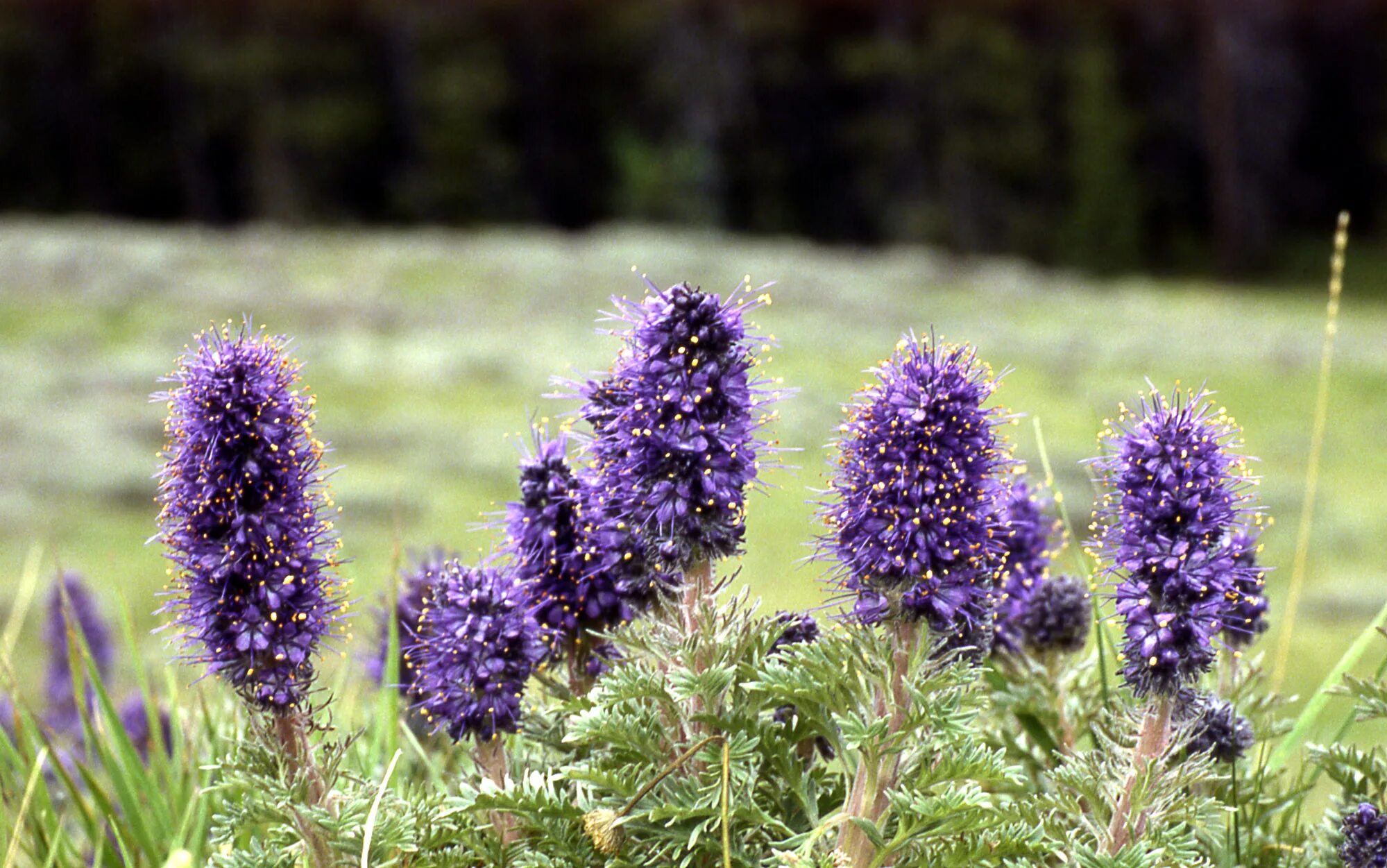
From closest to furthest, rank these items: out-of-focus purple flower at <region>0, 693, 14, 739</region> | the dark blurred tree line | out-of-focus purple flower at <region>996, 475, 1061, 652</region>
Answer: out-of-focus purple flower at <region>996, 475, 1061, 652</region>, out-of-focus purple flower at <region>0, 693, 14, 739</region>, the dark blurred tree line

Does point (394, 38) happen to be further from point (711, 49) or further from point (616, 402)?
point (616, 402)

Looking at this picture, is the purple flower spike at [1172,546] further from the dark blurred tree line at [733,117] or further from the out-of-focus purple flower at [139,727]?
the dark blurred tree line at [733,117]

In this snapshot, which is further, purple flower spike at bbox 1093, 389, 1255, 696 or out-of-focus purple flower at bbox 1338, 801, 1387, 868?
out-of-focus purple flower at bbox 1338, 801, 1387, 868

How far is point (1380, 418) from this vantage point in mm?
29125

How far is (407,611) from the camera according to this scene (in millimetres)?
5676

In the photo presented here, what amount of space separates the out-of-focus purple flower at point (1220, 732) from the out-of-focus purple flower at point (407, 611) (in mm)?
2524

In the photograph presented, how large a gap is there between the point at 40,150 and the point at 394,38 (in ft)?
54.0

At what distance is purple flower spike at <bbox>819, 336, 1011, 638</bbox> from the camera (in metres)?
3.78

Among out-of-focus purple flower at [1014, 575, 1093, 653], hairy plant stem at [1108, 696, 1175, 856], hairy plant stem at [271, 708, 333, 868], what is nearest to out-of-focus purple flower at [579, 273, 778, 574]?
hairy plant stem at [271, 708, 333, 868]

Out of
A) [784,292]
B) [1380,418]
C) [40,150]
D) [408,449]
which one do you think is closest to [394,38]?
[40,150]

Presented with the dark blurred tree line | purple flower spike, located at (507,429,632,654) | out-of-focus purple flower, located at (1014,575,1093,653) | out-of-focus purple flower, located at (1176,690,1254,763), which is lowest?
out-of-focus purple flower, located at (1176,690,1254,763)

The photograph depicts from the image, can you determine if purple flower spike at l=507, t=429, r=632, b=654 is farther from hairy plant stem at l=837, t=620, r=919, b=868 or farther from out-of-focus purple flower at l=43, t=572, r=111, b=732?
out-of-focus purple flower at l=43, t=572, r=111, b=732

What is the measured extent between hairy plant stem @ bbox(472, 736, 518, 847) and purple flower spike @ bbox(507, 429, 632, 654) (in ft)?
1.21

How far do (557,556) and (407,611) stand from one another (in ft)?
4.63
